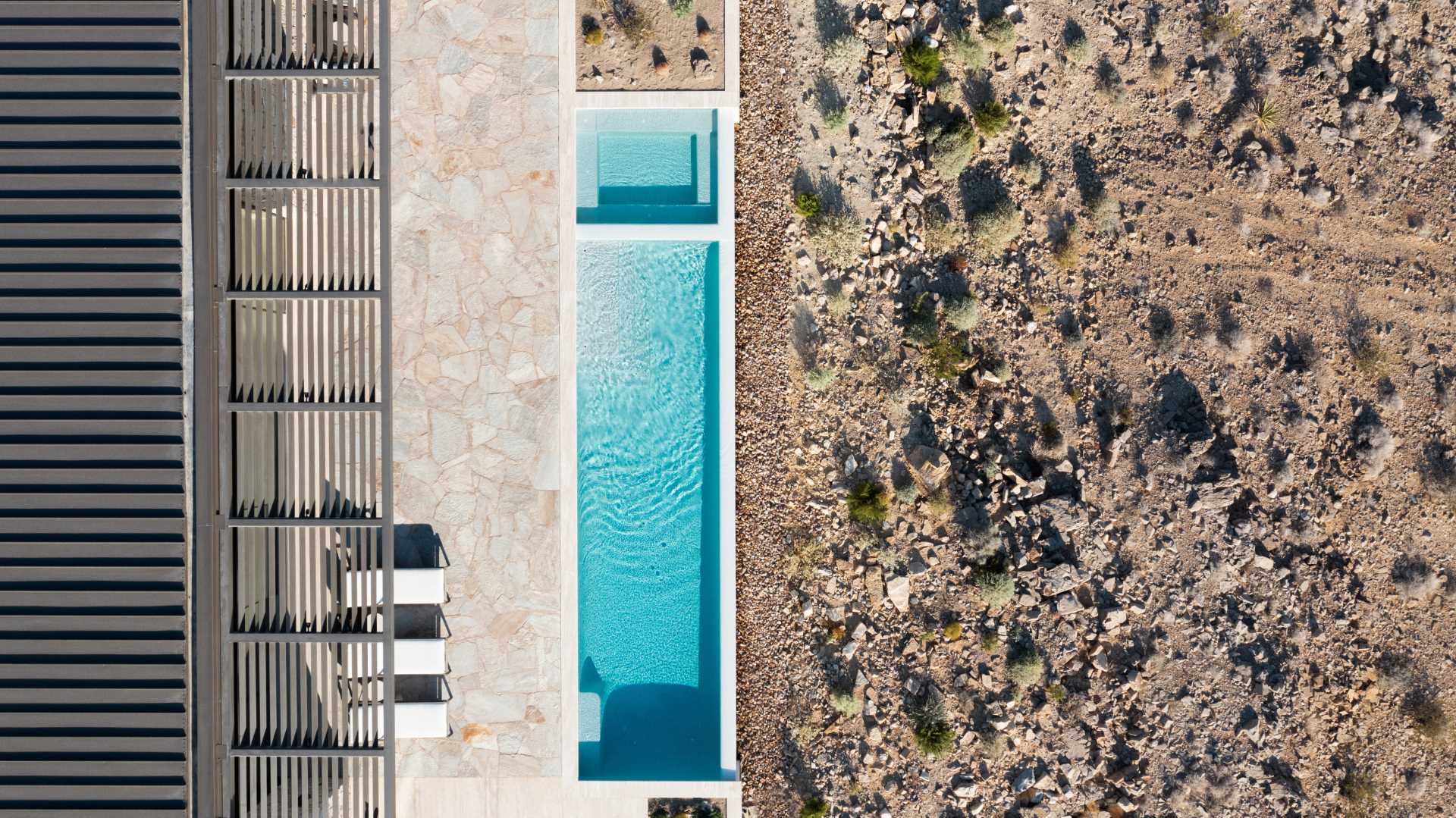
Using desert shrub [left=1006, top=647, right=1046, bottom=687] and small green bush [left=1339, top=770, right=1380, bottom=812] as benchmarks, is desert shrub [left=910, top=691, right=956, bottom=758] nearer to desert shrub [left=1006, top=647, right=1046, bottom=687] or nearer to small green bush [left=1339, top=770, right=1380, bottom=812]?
desert shrub [left=1006, top=647, right=1046, bottom=687]

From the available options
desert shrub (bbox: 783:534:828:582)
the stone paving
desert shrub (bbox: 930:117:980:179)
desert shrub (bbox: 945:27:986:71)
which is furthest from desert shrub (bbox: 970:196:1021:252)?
the stone paving

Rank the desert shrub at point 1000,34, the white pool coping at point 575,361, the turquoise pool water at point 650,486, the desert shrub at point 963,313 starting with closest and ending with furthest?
the white pool coping at point 575,361, the turquoise pool water at point 650,486, the desert shrub at point 963,313, the desert shrub at point 1000,34

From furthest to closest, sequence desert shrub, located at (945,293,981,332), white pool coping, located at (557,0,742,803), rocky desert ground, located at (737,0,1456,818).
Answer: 1. desert shrub, located at (945,293,981,332)
2. rocky desert ground, located at (737,0,1456,818)
3. white pool coping, located at (557,0,742,803)

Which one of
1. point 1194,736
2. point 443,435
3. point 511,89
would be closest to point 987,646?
point 1194,736

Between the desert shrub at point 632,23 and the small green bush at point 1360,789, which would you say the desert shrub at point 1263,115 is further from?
the small green bush at point 1360,789

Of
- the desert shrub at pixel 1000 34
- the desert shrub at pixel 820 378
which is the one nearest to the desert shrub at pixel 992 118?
the desert shrub at pixel 1000 34

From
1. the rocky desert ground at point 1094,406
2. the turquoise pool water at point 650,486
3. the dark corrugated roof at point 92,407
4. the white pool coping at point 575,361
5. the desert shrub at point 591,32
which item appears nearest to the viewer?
the dark corrugated roof at point 92,407

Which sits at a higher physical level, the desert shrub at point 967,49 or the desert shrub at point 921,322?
the desert shrub at point 967,49
